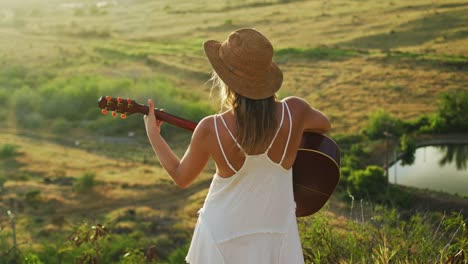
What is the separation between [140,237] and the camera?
11.0 m

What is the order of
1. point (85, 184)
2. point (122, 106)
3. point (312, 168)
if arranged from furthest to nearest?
point (85, 184) → point (312, 168) → point (122, 106)

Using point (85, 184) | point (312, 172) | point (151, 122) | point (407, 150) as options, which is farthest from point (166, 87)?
point (151, 122)

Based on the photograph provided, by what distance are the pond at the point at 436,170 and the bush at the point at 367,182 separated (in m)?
0.48

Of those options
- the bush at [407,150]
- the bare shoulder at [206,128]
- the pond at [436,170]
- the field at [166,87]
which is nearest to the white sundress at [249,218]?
the bare shoulder at [206,128]

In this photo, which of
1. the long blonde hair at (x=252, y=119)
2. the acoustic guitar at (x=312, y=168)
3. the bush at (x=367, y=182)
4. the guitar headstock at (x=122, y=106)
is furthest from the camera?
the bush at (x=367, y=182)

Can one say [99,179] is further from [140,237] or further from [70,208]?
[140,237]

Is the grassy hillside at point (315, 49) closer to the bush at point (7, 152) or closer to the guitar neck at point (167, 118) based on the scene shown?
the bush at point (7, 152)

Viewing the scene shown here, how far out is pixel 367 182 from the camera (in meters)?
10.6

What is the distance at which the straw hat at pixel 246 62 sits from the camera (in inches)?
71.2

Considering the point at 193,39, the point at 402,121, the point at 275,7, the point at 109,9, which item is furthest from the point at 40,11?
the point at 402,121

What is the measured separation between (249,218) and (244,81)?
377 millimetres

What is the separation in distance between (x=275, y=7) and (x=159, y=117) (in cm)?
1387

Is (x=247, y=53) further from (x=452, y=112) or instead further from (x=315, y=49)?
(x=315, y=49)

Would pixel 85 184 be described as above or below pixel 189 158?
below
